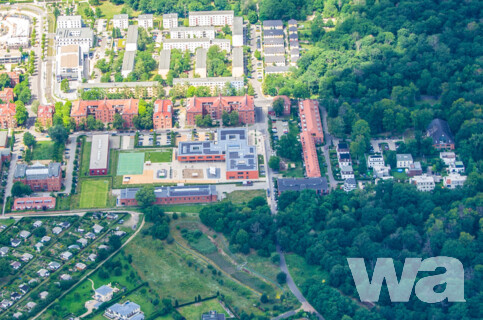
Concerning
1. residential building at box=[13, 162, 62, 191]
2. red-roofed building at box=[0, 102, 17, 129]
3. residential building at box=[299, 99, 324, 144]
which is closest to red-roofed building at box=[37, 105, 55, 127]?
red-roofed building at box=[0, 102, 17, 129]

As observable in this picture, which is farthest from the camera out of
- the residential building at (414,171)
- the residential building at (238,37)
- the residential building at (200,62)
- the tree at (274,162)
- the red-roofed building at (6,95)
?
the residential building at (238,37)

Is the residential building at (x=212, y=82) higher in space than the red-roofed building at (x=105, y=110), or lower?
higher

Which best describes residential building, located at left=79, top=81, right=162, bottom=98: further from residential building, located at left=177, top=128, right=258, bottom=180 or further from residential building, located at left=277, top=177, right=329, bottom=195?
residential building, located at left=277, top=177, right=329, bottom=195

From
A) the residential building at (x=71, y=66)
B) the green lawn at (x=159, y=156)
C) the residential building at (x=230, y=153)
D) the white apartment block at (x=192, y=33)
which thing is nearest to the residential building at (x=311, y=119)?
the residential building at (x=230, y=153)

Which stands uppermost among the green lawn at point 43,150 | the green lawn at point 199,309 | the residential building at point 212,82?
the residential building at point 212,82

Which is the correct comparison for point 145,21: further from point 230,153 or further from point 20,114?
point 230,153

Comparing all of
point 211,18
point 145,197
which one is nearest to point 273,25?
point 211,18

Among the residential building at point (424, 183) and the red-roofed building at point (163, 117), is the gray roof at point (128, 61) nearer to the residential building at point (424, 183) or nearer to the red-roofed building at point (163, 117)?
the red-roofed building at point (163, 117)

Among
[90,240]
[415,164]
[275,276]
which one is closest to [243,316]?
[275,276]
